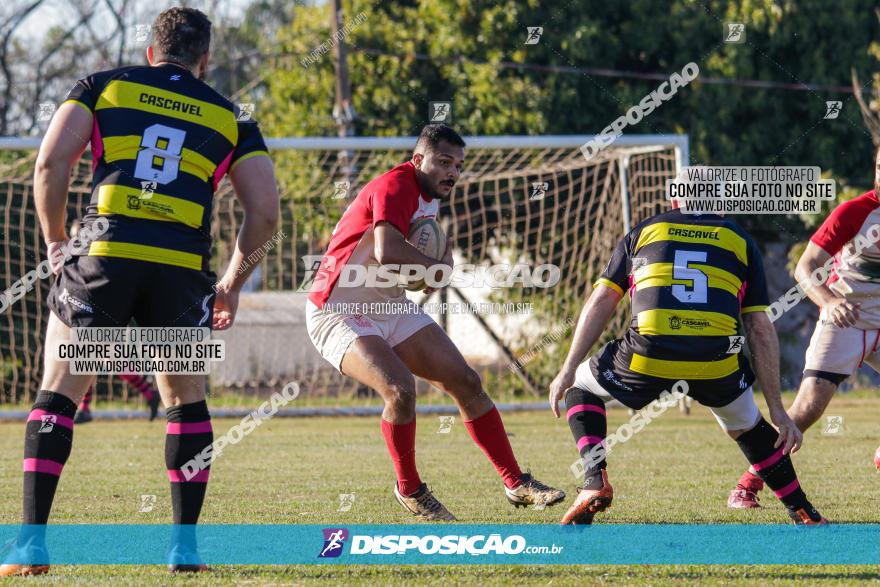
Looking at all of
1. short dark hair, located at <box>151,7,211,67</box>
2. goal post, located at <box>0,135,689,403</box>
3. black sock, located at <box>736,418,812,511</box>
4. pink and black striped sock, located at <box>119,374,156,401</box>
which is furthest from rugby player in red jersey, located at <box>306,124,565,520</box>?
pink and black striped sock, located at <box>119,374,156,401</box>

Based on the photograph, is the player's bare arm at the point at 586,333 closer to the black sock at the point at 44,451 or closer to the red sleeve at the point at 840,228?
the red sleeve at the point at 840,228

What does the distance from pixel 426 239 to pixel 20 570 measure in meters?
2.70

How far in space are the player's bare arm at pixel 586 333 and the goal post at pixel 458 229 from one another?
716 centimetres

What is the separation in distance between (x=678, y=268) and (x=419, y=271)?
4.35ft

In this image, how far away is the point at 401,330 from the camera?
6.25m

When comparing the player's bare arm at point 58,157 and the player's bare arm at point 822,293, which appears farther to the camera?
the player's bare arm at point 822,293

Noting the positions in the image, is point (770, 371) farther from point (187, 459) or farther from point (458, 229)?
point (458, 229)

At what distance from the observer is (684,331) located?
557 cm

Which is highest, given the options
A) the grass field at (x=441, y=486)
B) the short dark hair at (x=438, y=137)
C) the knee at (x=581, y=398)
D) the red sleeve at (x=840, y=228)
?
the short dark hair at (x=438, y=137)

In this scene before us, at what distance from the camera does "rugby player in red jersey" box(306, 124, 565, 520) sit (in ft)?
19.5

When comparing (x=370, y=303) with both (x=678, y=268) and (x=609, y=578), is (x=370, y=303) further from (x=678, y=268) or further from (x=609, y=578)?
(x=609, y=578)

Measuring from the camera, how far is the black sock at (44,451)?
4.37 metres

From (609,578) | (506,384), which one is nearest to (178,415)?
(609,578)

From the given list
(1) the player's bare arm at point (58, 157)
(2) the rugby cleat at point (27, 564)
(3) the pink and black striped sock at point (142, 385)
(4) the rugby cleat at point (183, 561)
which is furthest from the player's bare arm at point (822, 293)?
(3) the pink and black striped sock at point (142, 385)
